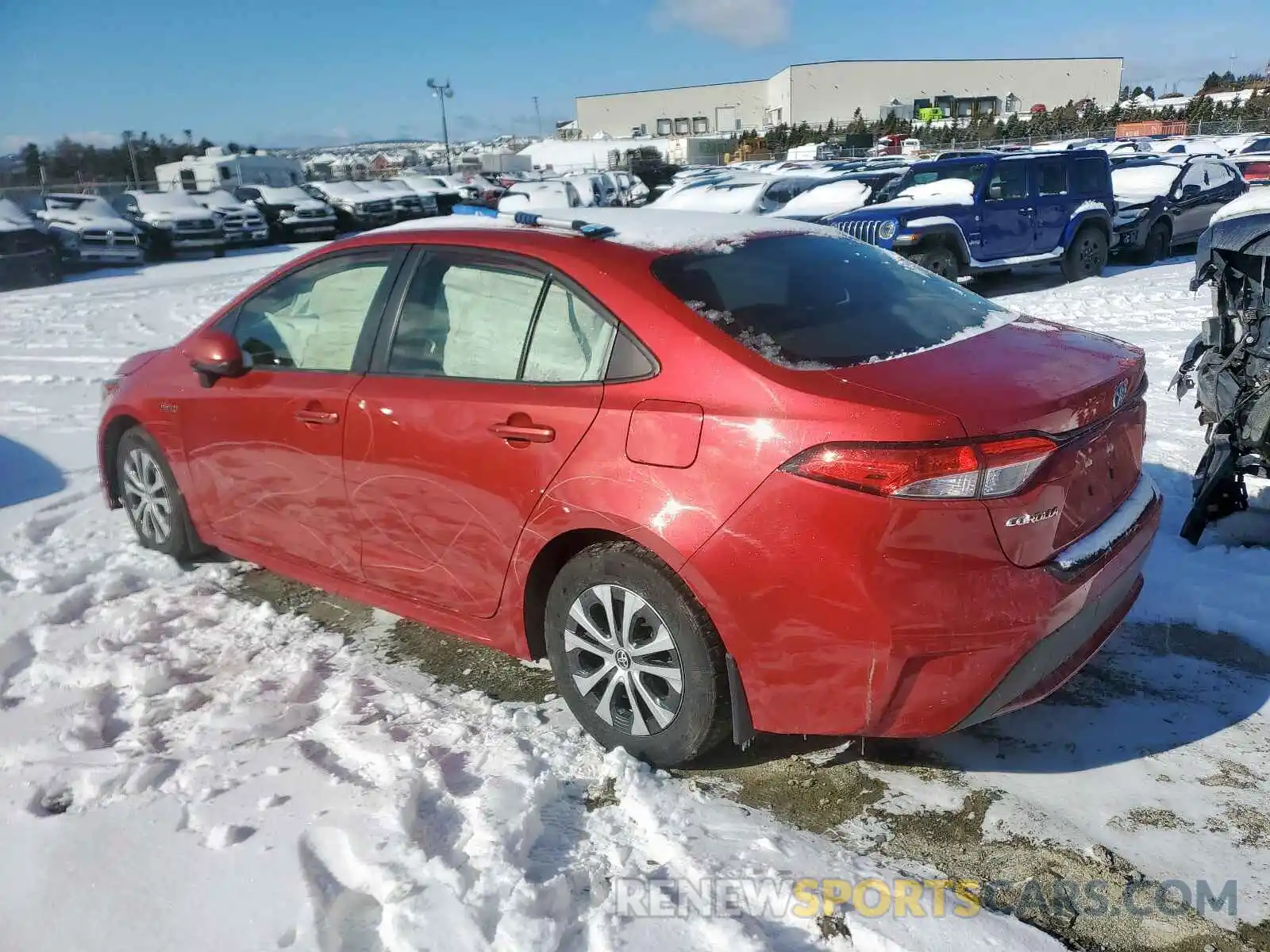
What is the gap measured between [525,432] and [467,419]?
0.86 ft

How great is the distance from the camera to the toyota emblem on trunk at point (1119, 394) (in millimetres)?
2850

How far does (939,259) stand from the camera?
38.7 feet

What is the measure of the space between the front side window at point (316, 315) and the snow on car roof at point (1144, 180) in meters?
14.2

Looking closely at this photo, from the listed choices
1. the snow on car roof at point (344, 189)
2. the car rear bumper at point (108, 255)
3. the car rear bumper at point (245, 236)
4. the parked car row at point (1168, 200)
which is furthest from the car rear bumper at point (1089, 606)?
the snow on car roof at point (344, 189)

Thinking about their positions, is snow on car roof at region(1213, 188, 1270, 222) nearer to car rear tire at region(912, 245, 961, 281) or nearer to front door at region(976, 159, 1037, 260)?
car rear tire at region(912, 245, 961, 281)

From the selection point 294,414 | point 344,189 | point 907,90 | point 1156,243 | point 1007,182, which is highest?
point 907,90

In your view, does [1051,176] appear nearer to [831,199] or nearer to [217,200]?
[831,199]

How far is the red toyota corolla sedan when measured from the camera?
2467mm

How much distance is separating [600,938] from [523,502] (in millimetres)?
1278

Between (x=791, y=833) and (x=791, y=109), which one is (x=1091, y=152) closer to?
(x=791, y=833)

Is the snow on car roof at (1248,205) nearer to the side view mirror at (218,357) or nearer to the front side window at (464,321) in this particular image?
the front side window at (464,321)

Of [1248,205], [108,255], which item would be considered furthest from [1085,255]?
[108,255]

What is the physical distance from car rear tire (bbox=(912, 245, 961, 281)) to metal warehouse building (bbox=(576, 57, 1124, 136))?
69.8 m

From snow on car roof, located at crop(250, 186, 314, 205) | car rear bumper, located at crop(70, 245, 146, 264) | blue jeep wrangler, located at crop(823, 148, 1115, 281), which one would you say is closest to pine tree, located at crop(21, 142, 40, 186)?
snow on car roof, located at crop(250, 186, 314, 205)
